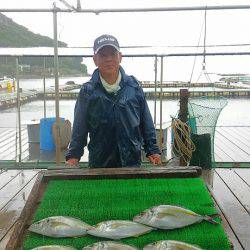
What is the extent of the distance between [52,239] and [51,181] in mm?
762

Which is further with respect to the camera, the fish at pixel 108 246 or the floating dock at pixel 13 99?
the floating dock at pixel 13 99

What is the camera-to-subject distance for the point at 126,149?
3264 mm

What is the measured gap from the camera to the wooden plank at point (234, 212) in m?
3.59

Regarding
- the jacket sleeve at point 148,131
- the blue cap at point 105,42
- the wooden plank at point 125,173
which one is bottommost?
the wooden plank at point 125,173

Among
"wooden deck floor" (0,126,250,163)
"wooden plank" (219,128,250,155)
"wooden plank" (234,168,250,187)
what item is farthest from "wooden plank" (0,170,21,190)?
"wooden plank" (219,128,250,155)

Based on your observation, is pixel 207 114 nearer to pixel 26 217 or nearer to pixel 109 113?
pixel 109 113

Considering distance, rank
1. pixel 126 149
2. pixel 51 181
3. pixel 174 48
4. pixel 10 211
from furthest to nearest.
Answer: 1. pixel 174 48
2. pixel 10 211
3. pixel 126 149
4. pixel 51 181

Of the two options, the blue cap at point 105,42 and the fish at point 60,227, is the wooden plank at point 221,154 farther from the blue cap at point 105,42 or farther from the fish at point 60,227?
the fish at point 60,227

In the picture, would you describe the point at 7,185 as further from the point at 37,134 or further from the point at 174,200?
the point at 174,200

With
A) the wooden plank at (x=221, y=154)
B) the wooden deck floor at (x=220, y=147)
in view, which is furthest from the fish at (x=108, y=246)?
the wooden plank at (x=221, y=154)

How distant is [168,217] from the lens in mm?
2188

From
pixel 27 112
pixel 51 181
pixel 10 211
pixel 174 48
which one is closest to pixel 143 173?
pixel 51 181

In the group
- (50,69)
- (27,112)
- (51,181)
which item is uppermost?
(50,69)

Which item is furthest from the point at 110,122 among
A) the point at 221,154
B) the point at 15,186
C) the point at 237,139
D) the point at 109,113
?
the point at 237,139
